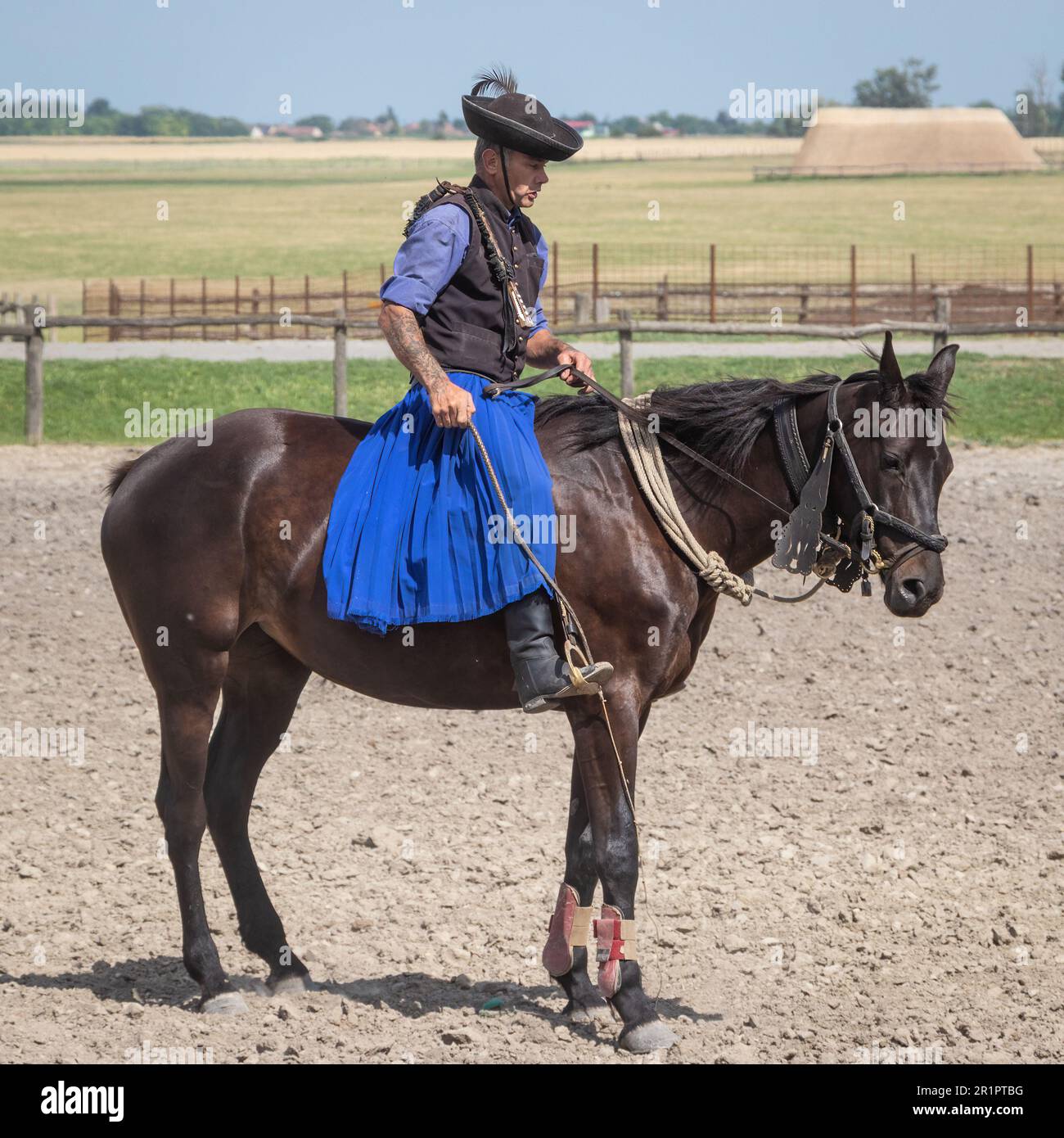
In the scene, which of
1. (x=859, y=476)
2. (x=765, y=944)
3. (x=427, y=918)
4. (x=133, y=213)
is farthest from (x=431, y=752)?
(x=133, y=213)

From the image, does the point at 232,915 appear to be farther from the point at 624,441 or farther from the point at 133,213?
the point at 133,213

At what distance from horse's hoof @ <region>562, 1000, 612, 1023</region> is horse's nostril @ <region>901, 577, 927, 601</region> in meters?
A: 1.81

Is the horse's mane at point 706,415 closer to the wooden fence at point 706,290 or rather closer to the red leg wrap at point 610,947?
the red leg wrap at point 610,947

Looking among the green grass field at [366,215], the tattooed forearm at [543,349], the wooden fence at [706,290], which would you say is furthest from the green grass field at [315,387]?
the green grass field at [366,215]

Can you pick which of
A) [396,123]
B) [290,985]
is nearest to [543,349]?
[290,985]

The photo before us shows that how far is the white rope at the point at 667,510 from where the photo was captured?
14.5 feet

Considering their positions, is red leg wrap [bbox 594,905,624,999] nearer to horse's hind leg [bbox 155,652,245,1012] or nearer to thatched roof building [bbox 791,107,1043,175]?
horse's hind leg [bbox 155,652,245,1012]

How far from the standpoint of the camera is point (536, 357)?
497 centimetres

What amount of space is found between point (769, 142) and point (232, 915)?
110365mm

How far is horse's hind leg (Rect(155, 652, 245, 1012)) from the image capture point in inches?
191

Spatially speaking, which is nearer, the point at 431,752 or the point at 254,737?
the point at 254,737

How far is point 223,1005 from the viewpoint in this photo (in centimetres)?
480

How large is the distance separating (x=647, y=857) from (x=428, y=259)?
9.39ft

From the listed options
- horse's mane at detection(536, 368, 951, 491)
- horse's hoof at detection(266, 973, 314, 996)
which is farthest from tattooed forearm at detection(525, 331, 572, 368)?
horse's hoof at detection(266, 973, 314, 996)
